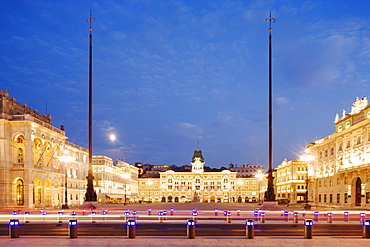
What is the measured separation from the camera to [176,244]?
52.9 ft

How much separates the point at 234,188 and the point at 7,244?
7388 inches

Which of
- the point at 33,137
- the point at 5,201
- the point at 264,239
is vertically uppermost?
the point at 33,137

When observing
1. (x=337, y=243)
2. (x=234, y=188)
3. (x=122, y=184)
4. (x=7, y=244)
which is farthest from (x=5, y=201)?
(x=234, y=188)

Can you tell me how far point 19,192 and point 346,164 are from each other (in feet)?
202

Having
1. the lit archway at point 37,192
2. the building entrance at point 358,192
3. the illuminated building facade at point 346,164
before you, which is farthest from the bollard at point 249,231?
the building entrance at point 358,192

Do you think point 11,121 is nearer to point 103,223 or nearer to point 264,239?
point 103,223

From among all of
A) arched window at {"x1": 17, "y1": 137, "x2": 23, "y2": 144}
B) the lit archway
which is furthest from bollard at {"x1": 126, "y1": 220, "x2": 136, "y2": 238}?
the lit archway

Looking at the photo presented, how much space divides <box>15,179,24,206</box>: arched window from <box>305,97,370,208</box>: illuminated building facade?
153 ft

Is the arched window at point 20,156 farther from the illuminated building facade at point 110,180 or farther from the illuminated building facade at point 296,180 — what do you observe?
the illuminated building facade at point 296,180

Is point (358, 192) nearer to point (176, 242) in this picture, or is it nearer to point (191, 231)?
point (191, 231)

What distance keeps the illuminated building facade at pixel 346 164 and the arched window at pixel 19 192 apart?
153 ft

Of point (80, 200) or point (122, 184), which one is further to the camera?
point (122, 184)

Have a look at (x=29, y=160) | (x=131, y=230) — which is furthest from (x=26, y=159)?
(x=131, y=230)

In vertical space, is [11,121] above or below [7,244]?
above
